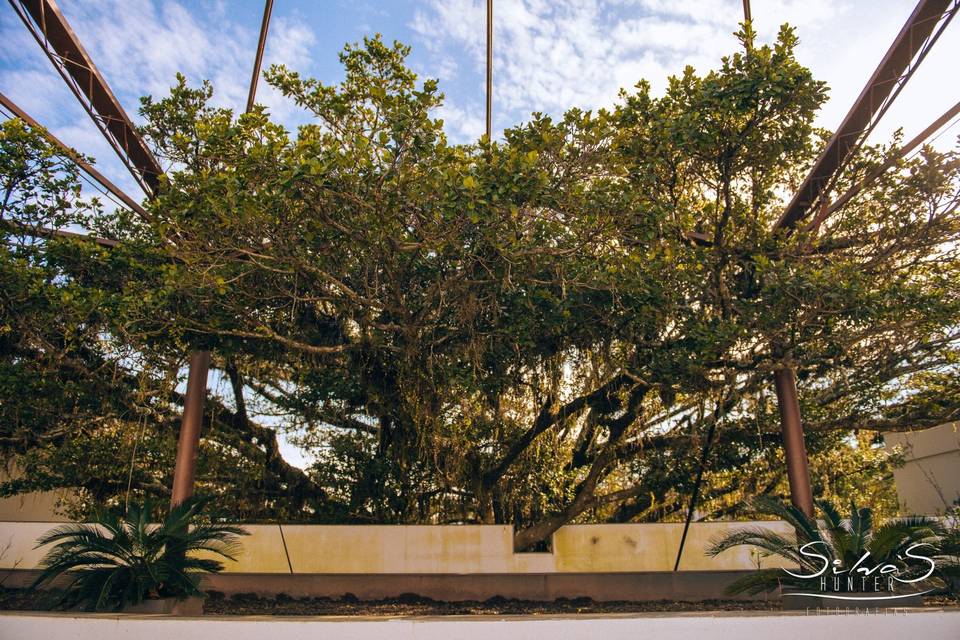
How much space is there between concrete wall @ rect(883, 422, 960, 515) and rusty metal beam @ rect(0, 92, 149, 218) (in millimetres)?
13364

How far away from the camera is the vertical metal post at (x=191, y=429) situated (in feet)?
31.0

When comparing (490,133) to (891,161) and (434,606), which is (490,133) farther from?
(434,606)

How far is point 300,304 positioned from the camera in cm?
978

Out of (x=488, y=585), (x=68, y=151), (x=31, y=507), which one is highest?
(x=68, y=151)

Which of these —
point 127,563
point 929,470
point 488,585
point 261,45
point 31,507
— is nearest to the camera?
point 127,563

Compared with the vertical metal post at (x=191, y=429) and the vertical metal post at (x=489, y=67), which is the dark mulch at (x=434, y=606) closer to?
the vertical metal post at (x=191, y=429)

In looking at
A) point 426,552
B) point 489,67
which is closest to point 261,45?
point 489,67

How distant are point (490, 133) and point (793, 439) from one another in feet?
20.1

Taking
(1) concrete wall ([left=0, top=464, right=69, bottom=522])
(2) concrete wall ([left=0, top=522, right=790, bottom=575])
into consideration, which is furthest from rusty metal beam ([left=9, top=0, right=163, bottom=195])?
(1) concrete wall ([left=0, top=464, right=69, bottom=522])

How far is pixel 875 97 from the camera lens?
26.9ft

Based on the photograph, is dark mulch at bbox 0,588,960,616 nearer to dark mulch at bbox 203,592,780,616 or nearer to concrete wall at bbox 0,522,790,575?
dark mulch at bbox 203,592,780,616

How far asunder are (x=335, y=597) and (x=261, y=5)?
860 cm

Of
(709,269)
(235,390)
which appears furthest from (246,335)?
(709,269)

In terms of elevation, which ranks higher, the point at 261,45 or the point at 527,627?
the point at 261,45
